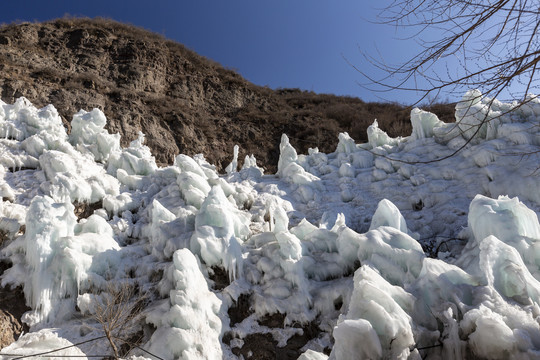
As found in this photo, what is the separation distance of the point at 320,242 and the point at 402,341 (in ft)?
17.1

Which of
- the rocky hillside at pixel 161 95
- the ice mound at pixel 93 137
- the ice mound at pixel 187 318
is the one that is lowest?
the ice mound at pixel 187 318

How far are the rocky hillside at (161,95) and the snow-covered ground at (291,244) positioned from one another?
5403mm

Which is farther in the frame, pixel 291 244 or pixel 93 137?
pixel 93 137

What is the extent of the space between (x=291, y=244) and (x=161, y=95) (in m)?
19.7

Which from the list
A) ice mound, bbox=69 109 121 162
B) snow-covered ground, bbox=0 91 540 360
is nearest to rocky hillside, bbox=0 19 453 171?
ice mound, bbox=69 109 121 162

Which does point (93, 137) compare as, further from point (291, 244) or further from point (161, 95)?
point (161, 95)

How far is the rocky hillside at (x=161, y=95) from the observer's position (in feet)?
67.5

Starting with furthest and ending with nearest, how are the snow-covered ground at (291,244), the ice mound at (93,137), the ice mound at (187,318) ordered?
the ice mound at (93,137) < the ice mound at (187,318) < the snow-covered ground at (291,244)

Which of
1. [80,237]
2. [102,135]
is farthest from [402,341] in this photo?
[102,135]

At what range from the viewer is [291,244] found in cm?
888

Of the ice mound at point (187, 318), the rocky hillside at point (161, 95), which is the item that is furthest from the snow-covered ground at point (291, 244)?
the rocky hillside at point (161, 95)

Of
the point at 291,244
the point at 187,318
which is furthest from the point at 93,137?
the point at 187,318

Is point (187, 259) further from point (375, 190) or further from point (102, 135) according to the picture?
point (102, 135)

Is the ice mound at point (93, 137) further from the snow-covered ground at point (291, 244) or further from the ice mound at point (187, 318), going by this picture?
the ice mound at point (187, 318)
